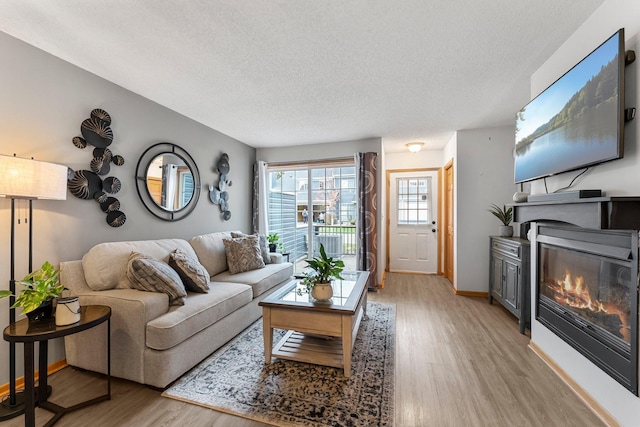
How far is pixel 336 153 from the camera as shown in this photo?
445 cm

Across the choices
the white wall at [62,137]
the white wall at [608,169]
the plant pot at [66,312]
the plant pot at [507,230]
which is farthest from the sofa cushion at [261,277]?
the plant pot at [507,230]

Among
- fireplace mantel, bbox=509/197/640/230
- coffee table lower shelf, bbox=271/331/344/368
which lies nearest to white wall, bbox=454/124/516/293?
fireplace mantel, bbox=509/197/640/230

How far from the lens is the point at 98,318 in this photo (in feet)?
5.24

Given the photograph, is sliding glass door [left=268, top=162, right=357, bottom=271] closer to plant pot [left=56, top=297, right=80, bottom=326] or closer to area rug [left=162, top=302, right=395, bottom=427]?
area rug [left=162, top=302, right=395, bottom=427]

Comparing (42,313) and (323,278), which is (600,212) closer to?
(323,278)

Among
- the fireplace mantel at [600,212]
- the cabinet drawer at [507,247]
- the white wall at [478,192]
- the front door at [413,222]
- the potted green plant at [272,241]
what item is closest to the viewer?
the fireplace mantel at [600,212]

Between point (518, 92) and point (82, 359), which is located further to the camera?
point (518, 92)

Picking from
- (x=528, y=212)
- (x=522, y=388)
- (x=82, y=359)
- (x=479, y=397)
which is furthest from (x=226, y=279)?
(x=528, y=212)

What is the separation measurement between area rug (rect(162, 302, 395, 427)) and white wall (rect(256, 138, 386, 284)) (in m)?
2.22

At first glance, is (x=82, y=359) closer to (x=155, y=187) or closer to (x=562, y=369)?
(x=155, y=187)

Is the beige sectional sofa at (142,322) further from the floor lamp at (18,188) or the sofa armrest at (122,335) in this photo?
the floor lamp at (18,188)

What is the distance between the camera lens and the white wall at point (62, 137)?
1.82m

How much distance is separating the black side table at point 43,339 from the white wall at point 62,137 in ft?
1.35

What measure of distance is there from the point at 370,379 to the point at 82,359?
7.18 feet
